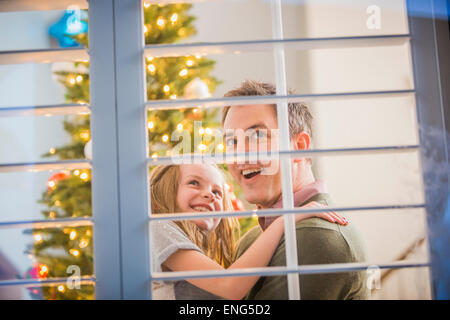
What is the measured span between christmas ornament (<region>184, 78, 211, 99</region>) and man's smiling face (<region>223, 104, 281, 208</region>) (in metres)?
0.51

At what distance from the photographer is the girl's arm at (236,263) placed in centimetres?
109

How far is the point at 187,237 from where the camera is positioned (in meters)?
1.55

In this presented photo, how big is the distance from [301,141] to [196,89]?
2.42 ft

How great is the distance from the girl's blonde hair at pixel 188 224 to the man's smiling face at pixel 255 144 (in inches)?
4.4

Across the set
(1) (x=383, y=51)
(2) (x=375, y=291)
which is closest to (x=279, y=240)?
(2) (x=375, y=291)

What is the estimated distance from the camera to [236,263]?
122 cm

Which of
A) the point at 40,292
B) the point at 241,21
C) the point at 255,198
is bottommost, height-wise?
the point at 40,292

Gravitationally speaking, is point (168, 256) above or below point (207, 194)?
below

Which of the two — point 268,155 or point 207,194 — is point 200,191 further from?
point 268,155

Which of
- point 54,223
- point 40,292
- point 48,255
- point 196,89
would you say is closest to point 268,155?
point 54,223

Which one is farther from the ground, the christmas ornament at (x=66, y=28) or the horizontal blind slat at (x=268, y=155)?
the christmas ornament at (x=66, y=28)

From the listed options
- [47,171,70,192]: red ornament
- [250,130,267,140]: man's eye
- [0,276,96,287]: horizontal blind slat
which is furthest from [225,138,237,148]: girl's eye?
[47,171,70,192]: red ornament

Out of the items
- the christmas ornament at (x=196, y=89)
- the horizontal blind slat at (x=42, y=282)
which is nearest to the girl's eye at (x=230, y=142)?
the christmas ornament at (x=196, y=89)

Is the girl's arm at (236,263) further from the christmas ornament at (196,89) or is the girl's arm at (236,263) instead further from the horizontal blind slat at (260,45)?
the christmas ornament at (196,89)
